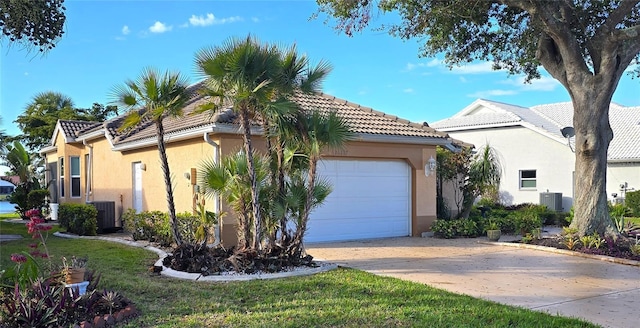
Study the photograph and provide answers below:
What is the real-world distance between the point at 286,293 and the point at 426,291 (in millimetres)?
2146

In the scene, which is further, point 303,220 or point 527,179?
point 527,179

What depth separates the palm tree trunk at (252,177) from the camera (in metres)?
9.18

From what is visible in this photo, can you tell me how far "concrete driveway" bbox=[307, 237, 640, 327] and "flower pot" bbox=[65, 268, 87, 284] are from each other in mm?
5120

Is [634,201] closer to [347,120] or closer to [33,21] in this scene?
[347,120]

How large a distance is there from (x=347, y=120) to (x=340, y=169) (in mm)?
1464

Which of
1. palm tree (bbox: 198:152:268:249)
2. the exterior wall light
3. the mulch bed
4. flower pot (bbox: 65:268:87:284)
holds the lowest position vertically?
the mulch bed

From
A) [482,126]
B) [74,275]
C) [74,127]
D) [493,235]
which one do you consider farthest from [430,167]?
[74,127]

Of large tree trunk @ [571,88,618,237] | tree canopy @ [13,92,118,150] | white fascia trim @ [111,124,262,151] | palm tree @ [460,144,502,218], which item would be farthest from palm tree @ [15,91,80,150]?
large tree trunk @ [571,88,618,237]

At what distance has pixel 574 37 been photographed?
514 inches

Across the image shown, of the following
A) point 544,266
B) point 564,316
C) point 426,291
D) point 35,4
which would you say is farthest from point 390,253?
point 35,4

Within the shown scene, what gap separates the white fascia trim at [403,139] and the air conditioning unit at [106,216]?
868 cm

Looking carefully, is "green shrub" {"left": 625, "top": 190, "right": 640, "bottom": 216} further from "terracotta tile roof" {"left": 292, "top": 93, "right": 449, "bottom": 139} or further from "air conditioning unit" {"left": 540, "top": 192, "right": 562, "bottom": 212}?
"terracotta tile roof" {"left": 292, "top": 93, "right": 449, "bottom": 139}

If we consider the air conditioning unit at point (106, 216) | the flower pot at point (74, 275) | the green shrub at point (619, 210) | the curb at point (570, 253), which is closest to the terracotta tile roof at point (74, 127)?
the air conditioning unit at point (106, 216)

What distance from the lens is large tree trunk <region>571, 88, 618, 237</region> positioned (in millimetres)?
12875
